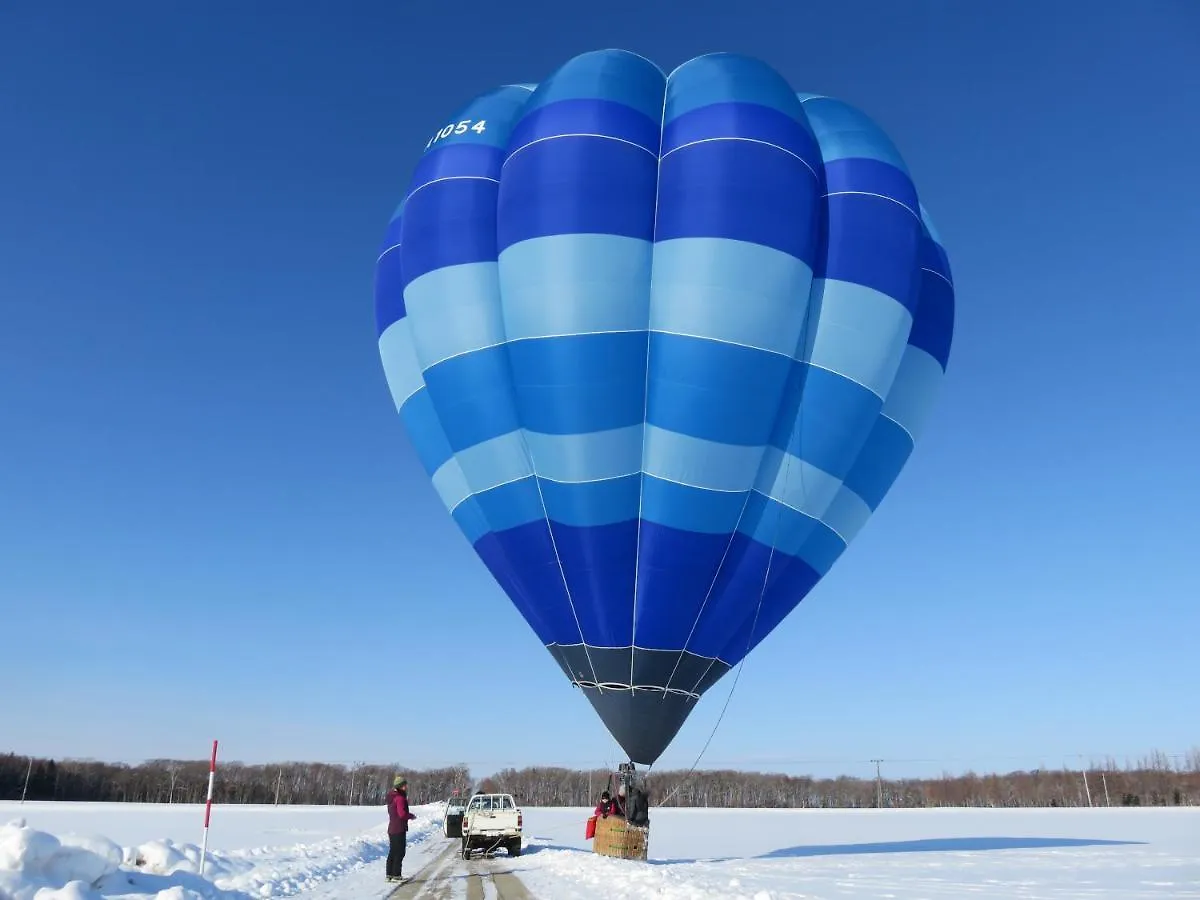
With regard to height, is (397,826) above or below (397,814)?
below

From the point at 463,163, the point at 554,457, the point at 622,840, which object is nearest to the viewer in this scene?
the point at 622,840

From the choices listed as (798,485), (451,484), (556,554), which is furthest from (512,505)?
(798,485)

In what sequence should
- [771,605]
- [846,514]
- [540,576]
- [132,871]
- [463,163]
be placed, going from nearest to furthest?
[132,871], [540,576], [771,605], [846,514], [463,163]

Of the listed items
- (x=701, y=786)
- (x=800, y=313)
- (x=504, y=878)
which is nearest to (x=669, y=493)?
(x=800, y=313)

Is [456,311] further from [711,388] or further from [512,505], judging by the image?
[711,388]

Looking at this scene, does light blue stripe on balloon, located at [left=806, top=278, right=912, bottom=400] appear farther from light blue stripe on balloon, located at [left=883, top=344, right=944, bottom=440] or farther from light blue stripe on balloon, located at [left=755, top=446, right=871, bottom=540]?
light blue stripe on balloon, located at [left=755, top=446, right=871, bottom=540]

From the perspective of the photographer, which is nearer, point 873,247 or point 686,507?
point 686,507

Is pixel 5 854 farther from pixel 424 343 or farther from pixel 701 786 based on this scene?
pixel 701 786
